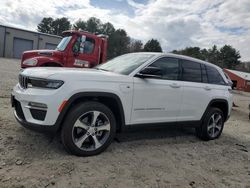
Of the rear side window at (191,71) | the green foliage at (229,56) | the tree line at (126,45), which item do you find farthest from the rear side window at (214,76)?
the green foliage at (229,56)

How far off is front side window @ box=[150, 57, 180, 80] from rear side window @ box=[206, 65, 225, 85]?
1.12 meters

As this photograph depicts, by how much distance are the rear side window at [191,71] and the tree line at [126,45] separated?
167 ft

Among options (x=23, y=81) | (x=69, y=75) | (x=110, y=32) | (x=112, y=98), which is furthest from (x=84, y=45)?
(x=110, y=32)

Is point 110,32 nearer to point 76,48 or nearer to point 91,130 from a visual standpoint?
point 76,48

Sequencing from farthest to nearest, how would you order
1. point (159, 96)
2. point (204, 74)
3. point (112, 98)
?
point (204, 74), point (159, 96), point (112, 98)

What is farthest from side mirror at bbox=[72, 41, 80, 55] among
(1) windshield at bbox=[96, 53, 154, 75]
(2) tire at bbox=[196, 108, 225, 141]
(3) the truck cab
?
(2) tire at bbox=[196, 108, 225, 141]

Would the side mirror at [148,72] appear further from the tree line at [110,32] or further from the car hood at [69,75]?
the tree line at [110,32]

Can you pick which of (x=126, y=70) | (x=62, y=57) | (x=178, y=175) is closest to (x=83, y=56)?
(x=62, y=57)

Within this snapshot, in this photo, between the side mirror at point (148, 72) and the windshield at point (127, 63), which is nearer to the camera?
the side mirror at point (148, 72)

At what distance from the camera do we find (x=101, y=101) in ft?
14.3

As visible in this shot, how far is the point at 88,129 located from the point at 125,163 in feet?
2.60

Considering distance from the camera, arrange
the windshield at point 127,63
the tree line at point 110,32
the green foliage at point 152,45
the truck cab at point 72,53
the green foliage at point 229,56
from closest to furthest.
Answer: the windshield at point 127,63, the truck cab at point 72,53, the green foliage at point 152,45, the tree line at point 110,32, the green foliage at point 229,56

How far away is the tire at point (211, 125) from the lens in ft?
19.4

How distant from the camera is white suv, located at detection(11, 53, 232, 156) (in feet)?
12.5
